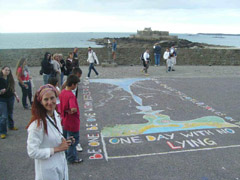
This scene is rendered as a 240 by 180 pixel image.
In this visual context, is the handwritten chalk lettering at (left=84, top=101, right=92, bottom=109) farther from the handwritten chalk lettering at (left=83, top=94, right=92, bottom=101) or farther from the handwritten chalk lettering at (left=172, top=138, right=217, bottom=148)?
the handwritten chalk lettering at (left=172, top=138, right=217, bottom=148)

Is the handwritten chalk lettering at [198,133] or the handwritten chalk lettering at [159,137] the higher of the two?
the handwritten chalk lettering at [198,133]

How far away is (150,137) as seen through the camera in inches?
229

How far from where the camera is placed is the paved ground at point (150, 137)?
14.2 ft

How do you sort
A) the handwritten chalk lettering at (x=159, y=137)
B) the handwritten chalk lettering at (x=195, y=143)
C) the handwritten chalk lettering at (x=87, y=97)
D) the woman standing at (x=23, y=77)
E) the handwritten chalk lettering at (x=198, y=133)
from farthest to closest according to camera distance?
the handwritten chalk lettering at (x=87, y=97), the woman standing at (x=23, y=77), the handwritten chalk lettering at (x=198, y=133), the handwritten chalk lettering at (x=159, y=137), the handwritten chalk lettering at (x=195, y=143)

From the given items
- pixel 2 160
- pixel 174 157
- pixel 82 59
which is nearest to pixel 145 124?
pixel 174 157

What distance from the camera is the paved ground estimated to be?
4.34 metres

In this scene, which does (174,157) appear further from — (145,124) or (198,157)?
(145,124)

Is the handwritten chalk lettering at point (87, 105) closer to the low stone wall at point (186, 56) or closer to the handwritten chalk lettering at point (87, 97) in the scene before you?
the handwritten chalk lettering at point (87, 97)

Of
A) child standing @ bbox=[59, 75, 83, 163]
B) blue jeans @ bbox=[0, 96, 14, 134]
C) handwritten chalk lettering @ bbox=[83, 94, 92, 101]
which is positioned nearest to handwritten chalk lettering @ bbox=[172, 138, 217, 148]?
child standing @ bbox=[59, 75, 83, 163]

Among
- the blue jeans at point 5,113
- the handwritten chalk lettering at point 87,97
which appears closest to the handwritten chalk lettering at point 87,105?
the handwritten chalk lettering at point 87,97

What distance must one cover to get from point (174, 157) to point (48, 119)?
3.06 metres

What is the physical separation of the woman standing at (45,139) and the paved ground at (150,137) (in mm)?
1712

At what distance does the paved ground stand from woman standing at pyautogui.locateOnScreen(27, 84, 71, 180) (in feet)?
5.62

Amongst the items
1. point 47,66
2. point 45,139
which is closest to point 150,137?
point 45,139
